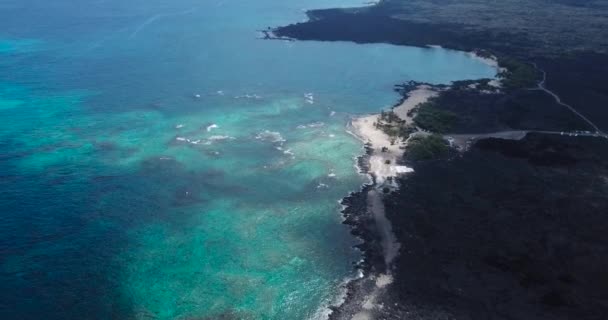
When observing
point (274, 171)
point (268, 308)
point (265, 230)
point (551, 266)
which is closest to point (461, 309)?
point (551, 266)

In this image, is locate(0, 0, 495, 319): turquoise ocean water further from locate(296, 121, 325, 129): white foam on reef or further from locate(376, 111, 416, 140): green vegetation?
locate(376, 111, 416, 140): green vegetation

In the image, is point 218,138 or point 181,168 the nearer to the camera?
point 181,168

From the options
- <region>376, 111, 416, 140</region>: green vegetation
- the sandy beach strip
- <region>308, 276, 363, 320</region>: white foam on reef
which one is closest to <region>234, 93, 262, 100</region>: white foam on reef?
<region>376, 111, 416, 140</region>: green vegetation

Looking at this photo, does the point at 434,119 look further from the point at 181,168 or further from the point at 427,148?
the point at 181,168

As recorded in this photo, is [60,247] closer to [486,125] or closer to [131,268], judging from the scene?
[131,268]

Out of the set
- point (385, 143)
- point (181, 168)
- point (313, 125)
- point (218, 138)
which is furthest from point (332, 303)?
point (313, 125)

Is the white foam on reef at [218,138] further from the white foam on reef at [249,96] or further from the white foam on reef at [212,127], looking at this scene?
the white foam on reef at [249,96]
